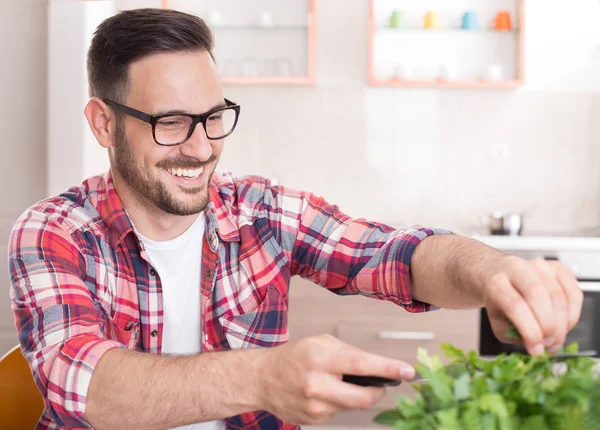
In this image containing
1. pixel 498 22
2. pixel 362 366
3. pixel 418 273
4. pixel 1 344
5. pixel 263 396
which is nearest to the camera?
pixel 362 366

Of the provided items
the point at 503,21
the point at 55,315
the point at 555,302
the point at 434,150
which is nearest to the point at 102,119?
the point at 55,315

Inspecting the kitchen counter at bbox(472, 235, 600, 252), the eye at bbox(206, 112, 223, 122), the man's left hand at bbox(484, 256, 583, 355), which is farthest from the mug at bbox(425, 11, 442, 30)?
the man's left hand at bbox(484, 256, 583, 355)

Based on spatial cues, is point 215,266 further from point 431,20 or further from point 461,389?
point 431,20

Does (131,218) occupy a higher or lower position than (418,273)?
higher

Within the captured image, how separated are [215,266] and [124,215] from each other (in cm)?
23

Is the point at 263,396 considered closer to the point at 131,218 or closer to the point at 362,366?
the point at 362,366

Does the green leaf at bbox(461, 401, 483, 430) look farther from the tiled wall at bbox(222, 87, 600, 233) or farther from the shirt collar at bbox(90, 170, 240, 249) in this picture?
the tiled wall at bbox(222, 87, 600, 233)

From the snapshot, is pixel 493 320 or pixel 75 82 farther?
pixel 75 82

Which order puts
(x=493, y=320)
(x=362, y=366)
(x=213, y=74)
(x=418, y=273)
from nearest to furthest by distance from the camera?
(x=362, y=366) → (x=493, y=320) → (x=418, y=273) → (x=213, y=74)

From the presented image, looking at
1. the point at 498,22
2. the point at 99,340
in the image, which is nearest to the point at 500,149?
the point at 498,22

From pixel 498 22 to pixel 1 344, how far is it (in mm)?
2852

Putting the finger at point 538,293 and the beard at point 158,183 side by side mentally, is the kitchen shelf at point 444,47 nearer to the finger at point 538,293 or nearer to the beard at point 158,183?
the beard at point 158,183

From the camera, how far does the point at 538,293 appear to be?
89cm

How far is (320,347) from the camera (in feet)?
2.71
